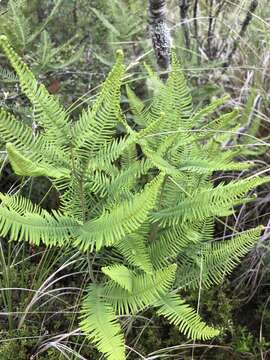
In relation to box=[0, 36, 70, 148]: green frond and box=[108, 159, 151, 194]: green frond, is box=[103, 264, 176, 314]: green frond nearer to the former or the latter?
box=[108, 159, 151, 194]: green frond

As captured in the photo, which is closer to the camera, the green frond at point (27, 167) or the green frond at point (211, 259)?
the green frond at point (27, 167)

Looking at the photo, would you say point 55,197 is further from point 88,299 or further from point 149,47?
point 149,47

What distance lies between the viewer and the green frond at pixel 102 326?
1256 mm

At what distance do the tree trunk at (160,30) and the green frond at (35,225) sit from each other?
3.24ft

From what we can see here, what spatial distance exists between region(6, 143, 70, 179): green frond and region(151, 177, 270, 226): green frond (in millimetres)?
384

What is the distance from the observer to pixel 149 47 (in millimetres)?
2488

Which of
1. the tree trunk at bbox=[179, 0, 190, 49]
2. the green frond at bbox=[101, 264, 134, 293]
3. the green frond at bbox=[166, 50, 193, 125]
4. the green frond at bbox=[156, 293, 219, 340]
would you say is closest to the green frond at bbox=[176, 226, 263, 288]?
the green frond at bbox=[156, 293, 219, 340]

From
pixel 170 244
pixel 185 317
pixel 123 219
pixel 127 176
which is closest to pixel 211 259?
pixel 170 244

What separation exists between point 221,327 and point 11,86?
4.32 feet

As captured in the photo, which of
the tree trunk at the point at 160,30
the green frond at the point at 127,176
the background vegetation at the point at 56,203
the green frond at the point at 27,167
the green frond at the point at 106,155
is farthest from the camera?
the tree trunk at the point at 160,30

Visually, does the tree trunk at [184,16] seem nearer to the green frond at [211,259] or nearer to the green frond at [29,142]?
the green frond at [211,259]

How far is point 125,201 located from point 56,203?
78cm

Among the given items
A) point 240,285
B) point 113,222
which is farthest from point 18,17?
point 240,285

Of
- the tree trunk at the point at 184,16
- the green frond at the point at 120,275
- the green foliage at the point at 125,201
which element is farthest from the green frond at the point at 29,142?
the tree trunk at the point at 184,16
